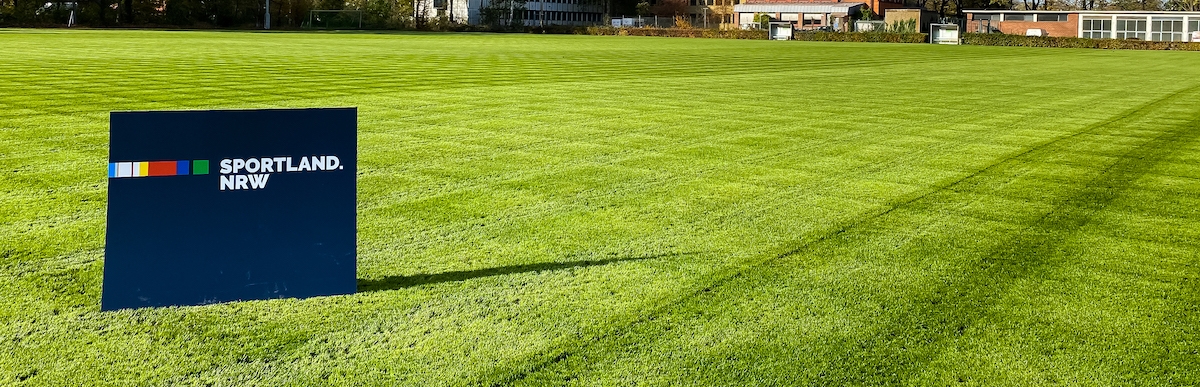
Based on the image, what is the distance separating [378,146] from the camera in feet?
34.8

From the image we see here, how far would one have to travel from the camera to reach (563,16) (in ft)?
413

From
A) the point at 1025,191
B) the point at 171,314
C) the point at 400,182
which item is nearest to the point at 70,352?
the point at 171,314

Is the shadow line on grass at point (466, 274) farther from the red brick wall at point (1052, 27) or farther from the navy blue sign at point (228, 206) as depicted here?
the red brick wall at point (1052, 27)

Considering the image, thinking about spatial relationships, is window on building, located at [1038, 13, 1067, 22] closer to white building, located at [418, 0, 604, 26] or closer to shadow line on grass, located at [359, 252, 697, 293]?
white building, located at [418, 0, 604, 26]

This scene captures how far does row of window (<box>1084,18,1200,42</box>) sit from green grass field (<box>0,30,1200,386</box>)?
69.2 meters

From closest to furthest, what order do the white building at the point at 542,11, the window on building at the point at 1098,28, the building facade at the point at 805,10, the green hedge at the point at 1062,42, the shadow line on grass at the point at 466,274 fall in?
the shadow line on grass at the point at 466,274
the green hedge at the point at 1062,42
the window on building at the point at 1098,28
the building facade at the point at 805,10
the white building at the point at 542,11

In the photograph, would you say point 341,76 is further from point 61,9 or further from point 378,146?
point 61,9

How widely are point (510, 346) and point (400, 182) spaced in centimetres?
426

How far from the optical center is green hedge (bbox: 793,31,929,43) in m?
66.7

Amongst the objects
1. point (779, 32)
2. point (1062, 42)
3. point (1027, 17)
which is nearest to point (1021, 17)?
point (1027, 17)

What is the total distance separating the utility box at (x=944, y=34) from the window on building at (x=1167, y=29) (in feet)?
60.2

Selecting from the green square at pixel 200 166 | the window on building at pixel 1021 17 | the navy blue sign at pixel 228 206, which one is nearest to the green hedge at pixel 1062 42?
the window on building at pixel 1021 17

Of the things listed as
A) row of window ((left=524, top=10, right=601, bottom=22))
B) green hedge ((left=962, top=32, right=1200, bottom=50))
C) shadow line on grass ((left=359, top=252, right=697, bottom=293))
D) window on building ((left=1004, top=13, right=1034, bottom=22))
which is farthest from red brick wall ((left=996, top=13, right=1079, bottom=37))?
shadow line on grass ((left=359, top=252, right=697, bottom=293))

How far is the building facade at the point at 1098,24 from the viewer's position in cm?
7289
